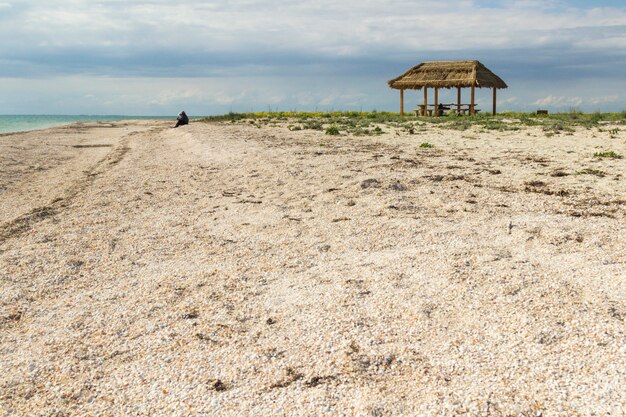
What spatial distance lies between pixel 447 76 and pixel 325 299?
30.6 metres

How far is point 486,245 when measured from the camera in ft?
16.3

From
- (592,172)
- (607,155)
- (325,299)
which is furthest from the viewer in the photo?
(607,155)

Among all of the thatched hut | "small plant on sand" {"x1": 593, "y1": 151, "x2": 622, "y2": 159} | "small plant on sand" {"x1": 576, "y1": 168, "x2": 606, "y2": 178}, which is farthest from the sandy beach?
the thatched hut

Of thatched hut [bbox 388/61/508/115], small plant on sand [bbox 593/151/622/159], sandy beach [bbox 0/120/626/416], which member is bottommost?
sandy beach [bbox 0/120/626/416]

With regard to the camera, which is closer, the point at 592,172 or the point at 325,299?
the point at 325,299

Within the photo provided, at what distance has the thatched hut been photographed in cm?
3123

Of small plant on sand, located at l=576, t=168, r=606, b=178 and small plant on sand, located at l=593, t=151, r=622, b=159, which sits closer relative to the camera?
small plant on sand, located at l=576, t=168, r=606, b=178

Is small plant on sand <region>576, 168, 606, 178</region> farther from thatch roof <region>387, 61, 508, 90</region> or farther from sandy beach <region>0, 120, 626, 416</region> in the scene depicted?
thatch roof <region>387, 61, 508, 90</region>

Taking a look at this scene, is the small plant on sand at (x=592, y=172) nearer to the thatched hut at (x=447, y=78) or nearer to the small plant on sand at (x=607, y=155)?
the small plant on sand at (x=607, y=155)

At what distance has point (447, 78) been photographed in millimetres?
32000

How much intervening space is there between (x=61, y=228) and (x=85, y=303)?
2.77 metres

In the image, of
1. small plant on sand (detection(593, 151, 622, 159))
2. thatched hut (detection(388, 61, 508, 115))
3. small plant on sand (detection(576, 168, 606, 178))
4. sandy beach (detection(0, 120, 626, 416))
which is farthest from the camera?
thatched hut (detection(388, 61, 508, 115))

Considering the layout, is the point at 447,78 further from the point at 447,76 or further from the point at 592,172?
the point at 592,172

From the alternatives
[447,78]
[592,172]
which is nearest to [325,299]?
[592,172]
